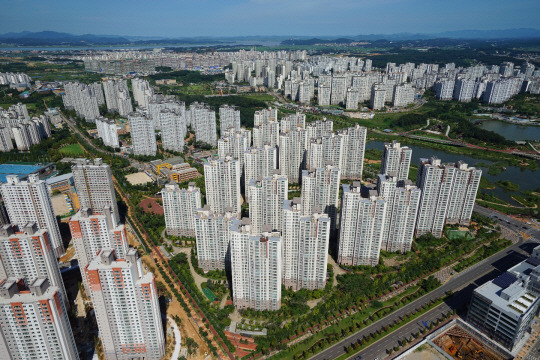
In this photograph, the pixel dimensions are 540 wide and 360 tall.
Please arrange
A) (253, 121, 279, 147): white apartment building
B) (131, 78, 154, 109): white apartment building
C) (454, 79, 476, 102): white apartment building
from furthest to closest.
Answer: (454, 79, 476, 102): white apartment building → (131, 78, 154, 109): white apartment building → (253, 121, 279, 147): white apartment building

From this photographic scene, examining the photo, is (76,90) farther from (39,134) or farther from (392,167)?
(392,167)

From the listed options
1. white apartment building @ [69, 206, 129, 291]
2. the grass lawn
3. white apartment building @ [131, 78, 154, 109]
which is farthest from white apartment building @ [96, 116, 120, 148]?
white apartment building @ [69, 206, 129, 291]

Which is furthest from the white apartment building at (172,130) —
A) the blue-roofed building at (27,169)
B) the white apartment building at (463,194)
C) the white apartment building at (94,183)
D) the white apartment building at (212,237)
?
the white apartment building at (463,194)

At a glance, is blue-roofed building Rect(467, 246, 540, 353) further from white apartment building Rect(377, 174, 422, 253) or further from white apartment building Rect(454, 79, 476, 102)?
white apartment building Rect(454, 79, 476, 102)

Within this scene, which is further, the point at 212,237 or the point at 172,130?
the point at 172,130

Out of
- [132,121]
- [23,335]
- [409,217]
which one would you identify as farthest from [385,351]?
[132,121]

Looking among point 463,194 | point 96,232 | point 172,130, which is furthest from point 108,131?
point 463,194

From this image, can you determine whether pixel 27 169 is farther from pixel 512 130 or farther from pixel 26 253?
pixel 512 130

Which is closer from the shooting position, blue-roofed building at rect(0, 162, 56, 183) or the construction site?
the construction site
